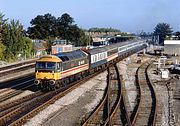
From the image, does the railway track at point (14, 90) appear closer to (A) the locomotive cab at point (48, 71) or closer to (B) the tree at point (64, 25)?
(A) the locomotive cab at point (48, 71)

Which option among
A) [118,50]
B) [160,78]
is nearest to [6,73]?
[160,78]

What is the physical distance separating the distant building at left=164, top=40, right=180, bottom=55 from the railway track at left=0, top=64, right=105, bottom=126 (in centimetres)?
6577

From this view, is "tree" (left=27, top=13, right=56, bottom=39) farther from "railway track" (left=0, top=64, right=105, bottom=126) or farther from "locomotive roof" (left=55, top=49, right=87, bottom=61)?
"railway track" (left=0, top=64, right=105, bottom=126)

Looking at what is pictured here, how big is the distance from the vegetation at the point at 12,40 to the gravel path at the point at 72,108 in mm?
34715

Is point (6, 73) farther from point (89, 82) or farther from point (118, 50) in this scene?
point (118, 50)

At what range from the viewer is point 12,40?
230 feet

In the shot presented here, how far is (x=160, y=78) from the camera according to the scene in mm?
43906

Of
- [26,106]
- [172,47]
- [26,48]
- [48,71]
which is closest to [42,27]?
[172,47]

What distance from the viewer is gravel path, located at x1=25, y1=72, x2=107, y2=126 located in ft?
70.6

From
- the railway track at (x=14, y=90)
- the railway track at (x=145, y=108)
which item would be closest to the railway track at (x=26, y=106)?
the railway track at (x=14, y=90)

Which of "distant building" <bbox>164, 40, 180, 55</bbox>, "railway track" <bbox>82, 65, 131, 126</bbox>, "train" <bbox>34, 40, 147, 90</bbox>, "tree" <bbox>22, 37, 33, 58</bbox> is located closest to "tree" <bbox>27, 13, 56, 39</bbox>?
"distant building" <bbox>164, 40, 180, 55</bbox>

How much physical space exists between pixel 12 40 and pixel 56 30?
54.6m

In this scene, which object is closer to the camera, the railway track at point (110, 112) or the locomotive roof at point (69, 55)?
the railway track at point (110, 112)

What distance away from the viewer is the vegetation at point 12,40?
67.7 m
